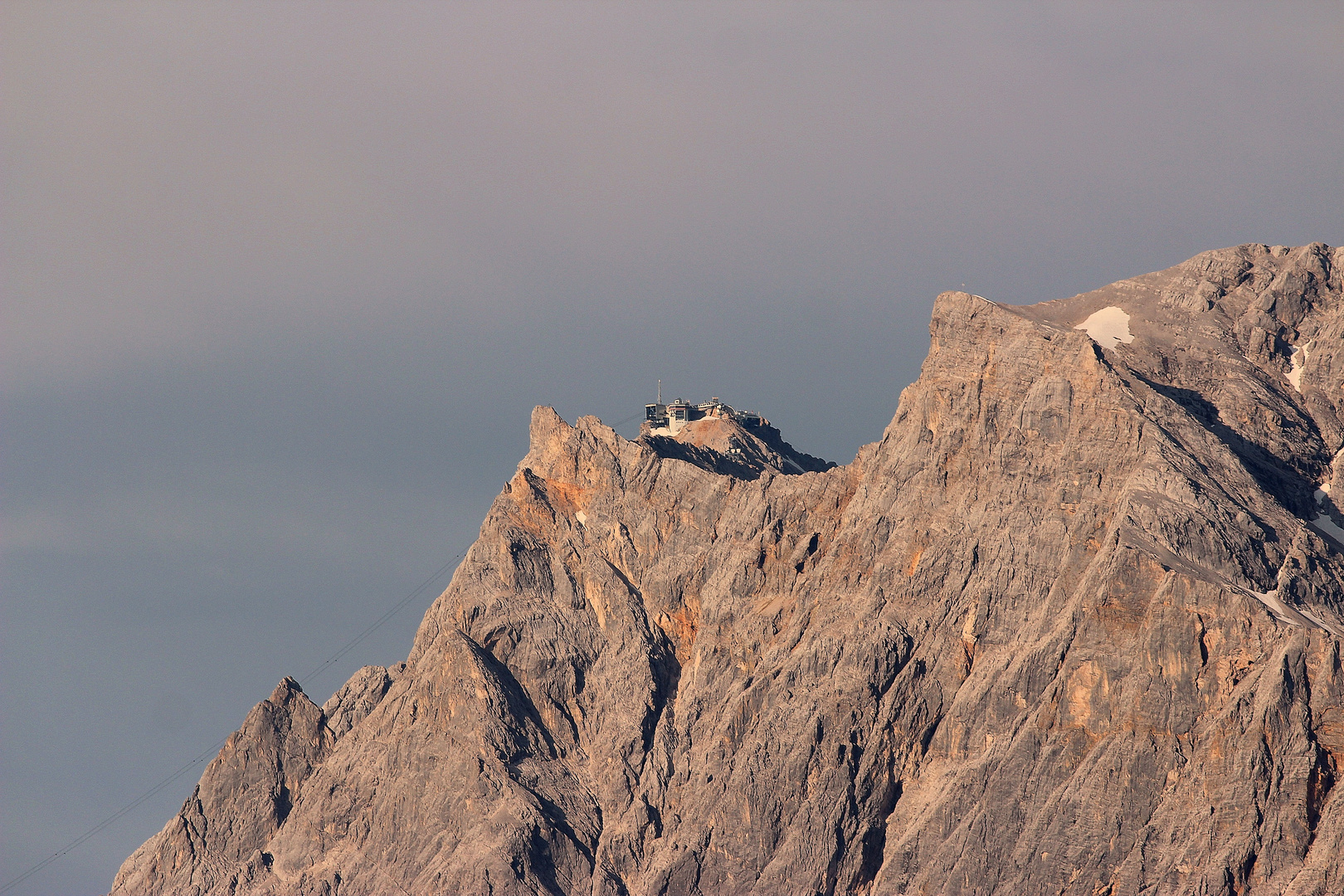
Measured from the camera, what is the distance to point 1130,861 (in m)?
179

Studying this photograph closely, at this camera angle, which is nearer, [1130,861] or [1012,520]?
[1130,861]

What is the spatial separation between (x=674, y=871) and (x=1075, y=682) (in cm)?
3552

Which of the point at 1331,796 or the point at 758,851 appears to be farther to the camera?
the point at 758,851

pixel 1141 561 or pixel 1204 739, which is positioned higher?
pixel 1141 561

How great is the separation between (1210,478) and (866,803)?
1434 inches

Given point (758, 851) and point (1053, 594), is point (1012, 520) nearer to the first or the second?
point (1053, 594)

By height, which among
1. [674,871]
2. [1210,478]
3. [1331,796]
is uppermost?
[1210,478]

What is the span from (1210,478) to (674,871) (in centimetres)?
5153

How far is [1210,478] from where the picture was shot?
636 ft

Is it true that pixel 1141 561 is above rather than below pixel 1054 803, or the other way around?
above

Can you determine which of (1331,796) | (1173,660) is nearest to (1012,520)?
(1173,660)

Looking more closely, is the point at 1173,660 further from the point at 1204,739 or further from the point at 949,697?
the point at 949,697

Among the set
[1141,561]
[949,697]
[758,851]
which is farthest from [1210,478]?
[758,851]

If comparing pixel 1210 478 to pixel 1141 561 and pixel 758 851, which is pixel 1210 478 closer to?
pixel 1141 561
